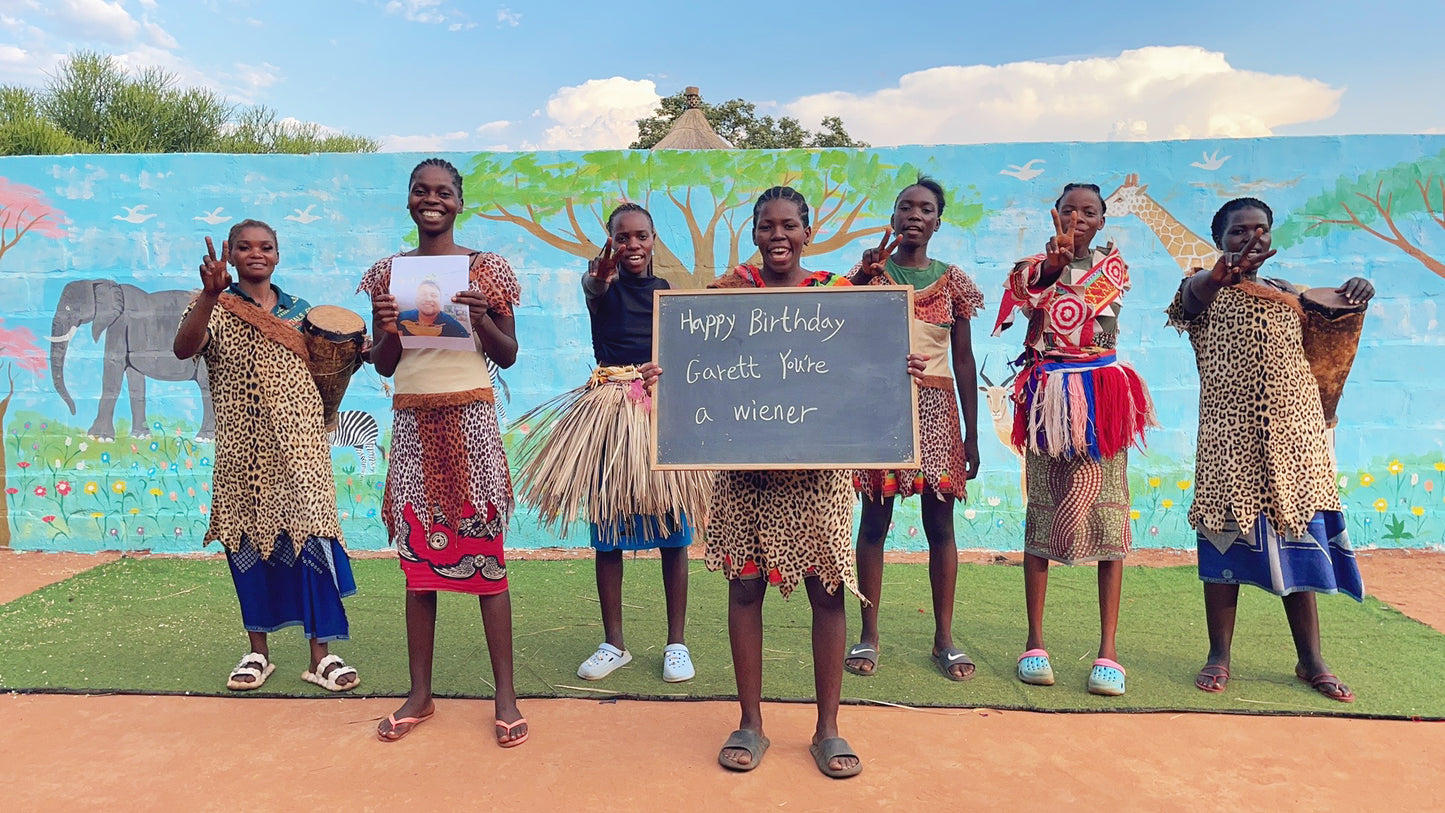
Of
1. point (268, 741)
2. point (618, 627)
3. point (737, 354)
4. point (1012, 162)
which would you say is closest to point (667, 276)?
point (1012, 162)

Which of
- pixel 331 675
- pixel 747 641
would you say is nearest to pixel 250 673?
pixel 331 675

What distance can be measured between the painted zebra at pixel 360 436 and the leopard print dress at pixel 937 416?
12.1ft

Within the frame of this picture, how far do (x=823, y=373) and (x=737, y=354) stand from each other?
11.0 inches

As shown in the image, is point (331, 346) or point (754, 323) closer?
point (754, 323)

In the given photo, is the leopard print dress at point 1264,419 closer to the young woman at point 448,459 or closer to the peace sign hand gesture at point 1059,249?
the peace sign hand gesture at point 1059,249

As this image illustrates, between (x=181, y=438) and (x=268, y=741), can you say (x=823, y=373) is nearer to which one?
(x=268, y=741)

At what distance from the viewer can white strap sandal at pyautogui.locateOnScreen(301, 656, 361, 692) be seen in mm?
3785

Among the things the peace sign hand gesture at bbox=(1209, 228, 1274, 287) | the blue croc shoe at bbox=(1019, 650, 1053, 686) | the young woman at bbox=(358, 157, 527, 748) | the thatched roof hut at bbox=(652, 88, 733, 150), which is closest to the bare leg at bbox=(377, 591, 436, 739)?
the young woman at bbox=(358, 157, 527, 748)

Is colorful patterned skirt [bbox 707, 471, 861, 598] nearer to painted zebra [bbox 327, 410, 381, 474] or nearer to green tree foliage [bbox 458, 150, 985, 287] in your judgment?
green tree foliage [bbox 458, 150, 985, 287]

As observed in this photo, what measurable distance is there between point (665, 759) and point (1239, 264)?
2585 millimetres

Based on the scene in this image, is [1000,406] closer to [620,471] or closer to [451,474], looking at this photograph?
[620,471]

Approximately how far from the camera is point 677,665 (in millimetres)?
3855

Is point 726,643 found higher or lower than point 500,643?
lower

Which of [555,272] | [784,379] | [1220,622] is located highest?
[555,272]
